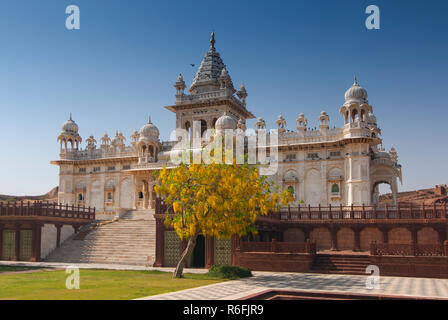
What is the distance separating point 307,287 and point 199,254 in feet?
39.3

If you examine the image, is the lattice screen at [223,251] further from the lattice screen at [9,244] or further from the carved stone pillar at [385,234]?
the lattice screen at [9,244]

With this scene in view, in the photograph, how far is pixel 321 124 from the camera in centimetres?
4188

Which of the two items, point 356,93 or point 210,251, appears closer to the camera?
point 210,251

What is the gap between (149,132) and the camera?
4894 centimetres

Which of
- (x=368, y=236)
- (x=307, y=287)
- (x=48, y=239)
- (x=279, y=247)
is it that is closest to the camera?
(x=307, y=287)

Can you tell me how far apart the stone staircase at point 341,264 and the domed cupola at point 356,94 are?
62.4ft

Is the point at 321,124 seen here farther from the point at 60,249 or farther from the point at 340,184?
the point at 60,249

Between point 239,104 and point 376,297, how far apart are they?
39878 millimetres

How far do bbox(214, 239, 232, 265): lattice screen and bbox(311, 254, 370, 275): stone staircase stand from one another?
4561 millimetres

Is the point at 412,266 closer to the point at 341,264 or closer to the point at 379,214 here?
the point at 341,264

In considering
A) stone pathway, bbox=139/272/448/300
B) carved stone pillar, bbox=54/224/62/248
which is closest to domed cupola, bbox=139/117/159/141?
carved stone pillar, bbox=54/224/62/248

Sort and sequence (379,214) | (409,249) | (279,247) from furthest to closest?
(379,214)
(279,247)
(409,249)

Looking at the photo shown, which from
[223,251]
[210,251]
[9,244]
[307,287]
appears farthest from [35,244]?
[307,287]
